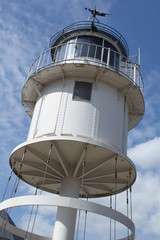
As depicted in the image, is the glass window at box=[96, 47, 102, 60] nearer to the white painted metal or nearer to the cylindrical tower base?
the cylindrical tower base

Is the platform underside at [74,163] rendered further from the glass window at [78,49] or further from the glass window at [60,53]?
the glass window at [60,53]

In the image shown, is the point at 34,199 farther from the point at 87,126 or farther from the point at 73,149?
the point at 87,126

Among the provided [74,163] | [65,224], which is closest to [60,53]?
[74,163]

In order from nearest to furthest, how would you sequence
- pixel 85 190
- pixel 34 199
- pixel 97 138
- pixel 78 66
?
pixel 34 199 → pixel 97 138 → pixel 78 66 → pixel 85 190

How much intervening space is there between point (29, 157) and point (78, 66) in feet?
17.9

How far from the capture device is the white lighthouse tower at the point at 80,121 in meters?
15.0

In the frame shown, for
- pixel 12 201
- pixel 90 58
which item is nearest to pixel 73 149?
pixel 12 201

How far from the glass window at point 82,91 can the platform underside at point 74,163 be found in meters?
2.76

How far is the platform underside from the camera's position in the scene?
48.3 ft

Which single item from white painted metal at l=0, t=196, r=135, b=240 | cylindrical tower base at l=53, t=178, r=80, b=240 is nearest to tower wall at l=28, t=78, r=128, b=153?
white painted metal at l=0, t=196, r=135, b=240

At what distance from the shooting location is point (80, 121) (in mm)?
15180

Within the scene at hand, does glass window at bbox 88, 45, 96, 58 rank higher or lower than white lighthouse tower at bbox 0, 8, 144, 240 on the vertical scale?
higher

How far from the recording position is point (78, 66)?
16.0m

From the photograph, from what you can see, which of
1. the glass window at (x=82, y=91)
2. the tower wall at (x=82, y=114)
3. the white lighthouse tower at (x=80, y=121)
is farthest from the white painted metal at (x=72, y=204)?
the glass window at (x=82, y=91)
